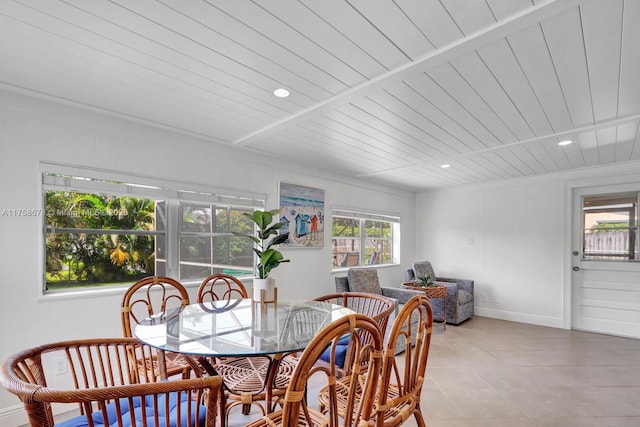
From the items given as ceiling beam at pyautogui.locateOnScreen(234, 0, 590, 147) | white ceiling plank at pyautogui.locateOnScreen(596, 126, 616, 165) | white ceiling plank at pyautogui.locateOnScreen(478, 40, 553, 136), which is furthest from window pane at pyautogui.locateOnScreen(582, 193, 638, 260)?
ceiling beam at pyautogui.locateOnScreen(234, 0, 590, 147)

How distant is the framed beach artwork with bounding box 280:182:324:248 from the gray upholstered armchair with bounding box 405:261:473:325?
1834 millimetres

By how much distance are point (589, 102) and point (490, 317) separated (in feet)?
13.0

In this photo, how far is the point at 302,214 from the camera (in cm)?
419

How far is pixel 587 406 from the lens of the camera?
2465 mm

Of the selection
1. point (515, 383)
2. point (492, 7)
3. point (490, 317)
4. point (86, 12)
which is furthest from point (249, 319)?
point (490, 317)

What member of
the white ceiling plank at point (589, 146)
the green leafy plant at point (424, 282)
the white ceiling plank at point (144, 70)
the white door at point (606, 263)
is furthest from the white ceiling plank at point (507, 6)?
the white door at point (606, 263)

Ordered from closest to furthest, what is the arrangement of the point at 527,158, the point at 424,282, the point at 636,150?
the point at 636,150, the point at 527,158, the point at 424,282

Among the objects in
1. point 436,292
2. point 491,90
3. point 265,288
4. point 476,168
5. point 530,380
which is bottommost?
point 530,380

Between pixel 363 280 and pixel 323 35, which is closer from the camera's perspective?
pixel 323 35

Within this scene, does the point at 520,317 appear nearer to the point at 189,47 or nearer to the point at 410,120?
the point at 410,120

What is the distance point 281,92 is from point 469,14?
119 cm

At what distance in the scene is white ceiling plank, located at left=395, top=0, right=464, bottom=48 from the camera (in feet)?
4.49

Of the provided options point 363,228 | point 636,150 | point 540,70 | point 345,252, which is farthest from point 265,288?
point 636,150

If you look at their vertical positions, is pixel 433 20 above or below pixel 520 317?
above
